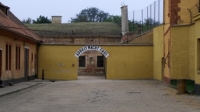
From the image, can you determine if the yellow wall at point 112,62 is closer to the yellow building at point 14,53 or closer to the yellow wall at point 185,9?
the yellow building at point 14,53

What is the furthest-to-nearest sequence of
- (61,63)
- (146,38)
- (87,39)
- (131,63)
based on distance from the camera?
(87,39) → (146,38) → (61,63) → (131,63)

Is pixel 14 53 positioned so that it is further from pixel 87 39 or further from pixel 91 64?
pixel 87 39

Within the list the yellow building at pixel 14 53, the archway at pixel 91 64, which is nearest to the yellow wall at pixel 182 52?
the yellow building at pixel 14 53

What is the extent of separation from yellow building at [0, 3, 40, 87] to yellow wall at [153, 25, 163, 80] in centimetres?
1034

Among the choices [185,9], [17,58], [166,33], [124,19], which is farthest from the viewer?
[124,19]

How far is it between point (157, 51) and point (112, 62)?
15.9 feet

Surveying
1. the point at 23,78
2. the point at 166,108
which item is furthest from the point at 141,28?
the point at 166,108

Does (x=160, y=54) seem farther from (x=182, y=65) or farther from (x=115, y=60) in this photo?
(x=182, y=65)

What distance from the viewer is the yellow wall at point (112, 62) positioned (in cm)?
3856

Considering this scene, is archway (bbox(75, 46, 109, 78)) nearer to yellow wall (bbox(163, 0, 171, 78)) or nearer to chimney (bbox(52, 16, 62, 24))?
chimney (bbox(52, 16, 62, 24))

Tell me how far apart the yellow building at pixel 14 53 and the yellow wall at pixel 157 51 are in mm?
10338

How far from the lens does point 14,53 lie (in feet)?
99.0

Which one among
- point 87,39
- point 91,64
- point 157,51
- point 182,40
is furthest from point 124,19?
point 182,40

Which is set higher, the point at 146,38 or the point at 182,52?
the point at 146,38
